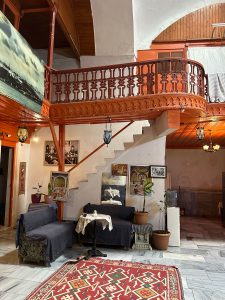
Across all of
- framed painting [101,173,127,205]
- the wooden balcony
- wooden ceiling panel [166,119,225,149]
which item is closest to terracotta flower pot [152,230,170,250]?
framed painting [101,173,127,205]

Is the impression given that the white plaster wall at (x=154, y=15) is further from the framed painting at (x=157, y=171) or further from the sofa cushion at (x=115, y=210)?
the sofa cushion at (x=115, y=210)

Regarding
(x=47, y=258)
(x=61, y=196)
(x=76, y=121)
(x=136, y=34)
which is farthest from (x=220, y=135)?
(x=47, y=258)

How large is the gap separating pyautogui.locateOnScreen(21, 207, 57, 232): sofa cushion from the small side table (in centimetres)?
221

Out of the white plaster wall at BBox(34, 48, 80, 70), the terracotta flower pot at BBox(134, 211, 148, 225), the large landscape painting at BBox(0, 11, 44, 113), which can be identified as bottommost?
the terracotta flower pot at BBox(134, 211, 148, 225)

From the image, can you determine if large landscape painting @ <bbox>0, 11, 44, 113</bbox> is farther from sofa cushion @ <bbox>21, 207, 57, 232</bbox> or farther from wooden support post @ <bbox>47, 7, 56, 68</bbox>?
sofa cushion @ <bbox>21, 207, 57, 232</bbox>

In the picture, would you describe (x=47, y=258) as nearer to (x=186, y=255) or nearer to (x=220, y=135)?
(x=186, y=255)

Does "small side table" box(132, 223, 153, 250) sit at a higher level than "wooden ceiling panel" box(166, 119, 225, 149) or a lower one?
lower

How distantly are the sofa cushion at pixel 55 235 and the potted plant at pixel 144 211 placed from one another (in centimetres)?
177

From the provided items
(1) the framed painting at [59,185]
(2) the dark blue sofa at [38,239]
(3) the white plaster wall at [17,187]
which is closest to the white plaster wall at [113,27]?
(3) the white plaster wall at [17,187]

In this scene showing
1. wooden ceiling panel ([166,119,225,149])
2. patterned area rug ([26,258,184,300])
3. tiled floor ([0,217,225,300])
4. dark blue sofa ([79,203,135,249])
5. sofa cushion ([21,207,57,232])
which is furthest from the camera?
wooden ceiling panel ([166,119,225,149])

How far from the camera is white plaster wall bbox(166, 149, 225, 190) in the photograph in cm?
1256

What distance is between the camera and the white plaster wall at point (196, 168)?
12.6 meters

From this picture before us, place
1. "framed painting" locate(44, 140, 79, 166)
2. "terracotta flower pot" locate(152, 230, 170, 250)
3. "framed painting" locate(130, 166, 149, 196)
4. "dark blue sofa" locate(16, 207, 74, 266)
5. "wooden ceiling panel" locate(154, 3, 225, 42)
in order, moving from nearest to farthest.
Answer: "dark blue sofa" locate(16, 207, 74, 266) → "terracotta flower pot" locate(152, 230, 170, 250) → "framed painting" locate(130, 166, 149, 196) → "framed painting" locate(44, 140, 79, 166) → "wooden ceiling panel" locate(154, 3, 225, 42)

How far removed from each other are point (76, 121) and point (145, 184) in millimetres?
2628
